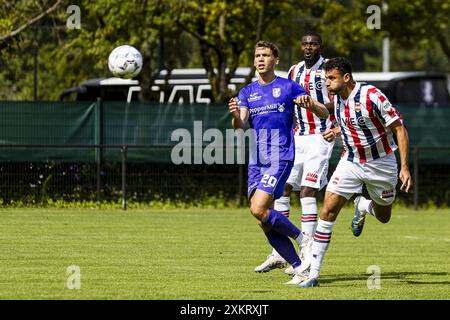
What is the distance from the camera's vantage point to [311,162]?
1159 centimetres

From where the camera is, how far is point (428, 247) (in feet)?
46.8

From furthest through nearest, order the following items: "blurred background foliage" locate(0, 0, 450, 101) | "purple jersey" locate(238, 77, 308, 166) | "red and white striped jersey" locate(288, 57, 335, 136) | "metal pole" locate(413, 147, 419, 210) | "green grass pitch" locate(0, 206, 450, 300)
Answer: "blurred background foliage" locate(0, 0, 450, 101)
"metal pole" locate(413, 147, 419, 210)
"red and white striped jersey" locate(288, 57, 335, 136)
"purple jersey" locate(238, 77, 308, 166)
"green grass pitch" locate(0, 206, 450, 300)

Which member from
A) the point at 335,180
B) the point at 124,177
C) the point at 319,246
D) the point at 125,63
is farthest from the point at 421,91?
the point at 319,246

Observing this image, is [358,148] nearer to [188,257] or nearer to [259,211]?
[259,211]

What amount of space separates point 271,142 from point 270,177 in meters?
0.35

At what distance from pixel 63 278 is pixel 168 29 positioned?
15074 millimetres

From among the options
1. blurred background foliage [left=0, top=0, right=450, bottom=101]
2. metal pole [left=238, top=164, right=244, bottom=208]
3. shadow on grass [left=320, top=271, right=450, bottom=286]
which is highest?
blurred background foliage [left=0, top=0, right=450, bottom=101]

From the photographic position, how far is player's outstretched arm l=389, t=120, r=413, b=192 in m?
9.70

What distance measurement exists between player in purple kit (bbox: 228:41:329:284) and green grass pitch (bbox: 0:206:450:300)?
1.67 ft

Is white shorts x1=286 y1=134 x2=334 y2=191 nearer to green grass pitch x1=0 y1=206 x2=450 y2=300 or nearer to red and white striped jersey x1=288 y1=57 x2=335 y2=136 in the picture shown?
red and white striped jersey x1=288 y1=57 x2=335 y2=136

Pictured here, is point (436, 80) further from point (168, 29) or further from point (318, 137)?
point (318, 137)

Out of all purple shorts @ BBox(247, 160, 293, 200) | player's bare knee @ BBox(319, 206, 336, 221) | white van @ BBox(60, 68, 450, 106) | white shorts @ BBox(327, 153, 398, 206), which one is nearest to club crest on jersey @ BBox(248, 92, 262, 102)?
purple shorts @ BBox(247, 160, 293, 200)

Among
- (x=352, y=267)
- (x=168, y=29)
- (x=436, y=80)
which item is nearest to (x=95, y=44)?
(x=168, y=29)

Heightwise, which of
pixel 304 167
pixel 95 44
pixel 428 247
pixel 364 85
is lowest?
pixel 428 247
